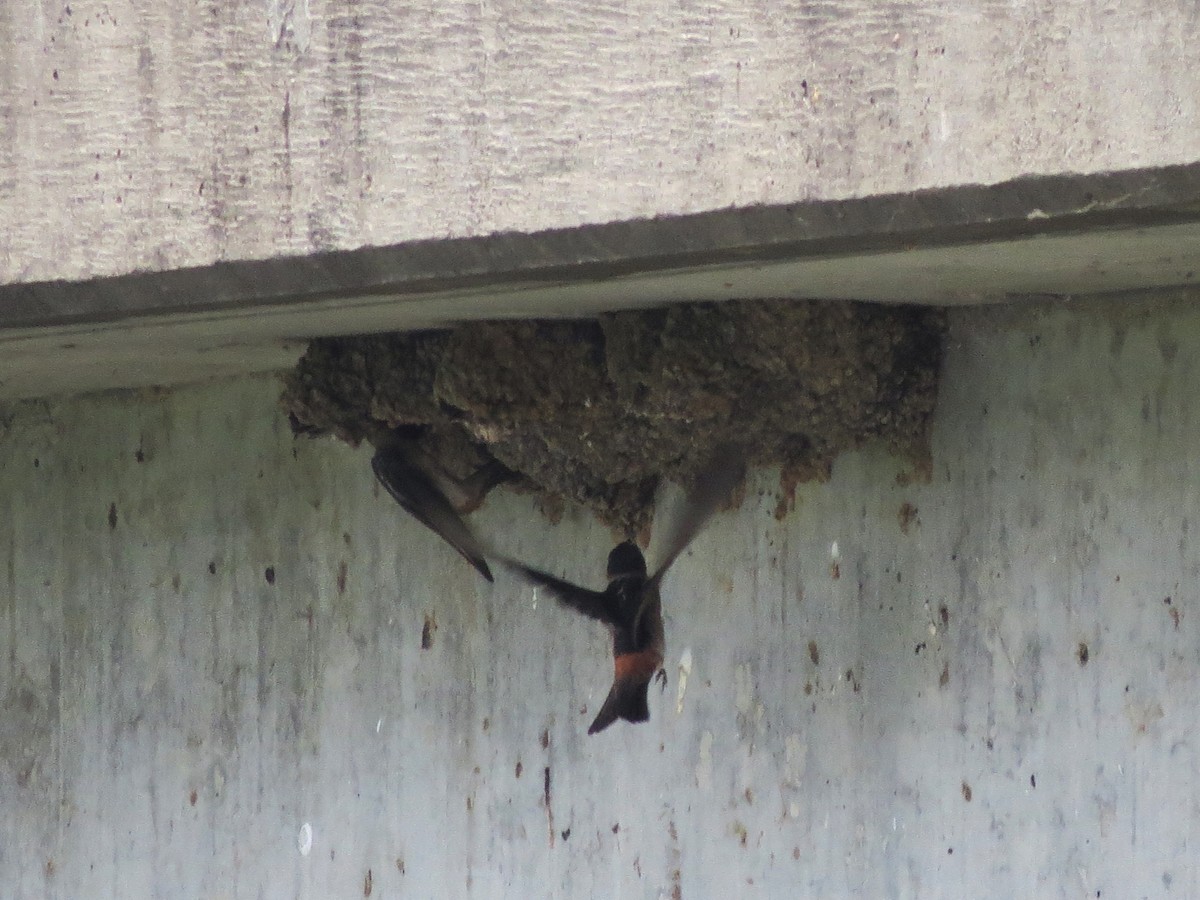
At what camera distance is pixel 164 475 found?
4547 millimetres

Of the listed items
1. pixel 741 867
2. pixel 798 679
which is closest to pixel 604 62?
pixel 798 679

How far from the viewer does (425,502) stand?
405 centimetres

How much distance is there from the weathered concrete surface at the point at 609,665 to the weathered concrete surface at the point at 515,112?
109 cm

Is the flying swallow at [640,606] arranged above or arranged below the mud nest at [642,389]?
below

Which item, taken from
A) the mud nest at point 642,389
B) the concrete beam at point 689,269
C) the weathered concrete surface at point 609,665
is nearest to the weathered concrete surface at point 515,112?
the concrete beam at point 689,269

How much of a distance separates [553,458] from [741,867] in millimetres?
958

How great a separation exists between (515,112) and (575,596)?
164cm

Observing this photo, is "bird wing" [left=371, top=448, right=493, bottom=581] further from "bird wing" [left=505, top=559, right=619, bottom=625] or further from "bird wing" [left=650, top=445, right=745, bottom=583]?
"bird wing" [left=650, top=445, right=745, bottom=583]

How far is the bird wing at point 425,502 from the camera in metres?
4.03

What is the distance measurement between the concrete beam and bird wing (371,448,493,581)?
0.53m

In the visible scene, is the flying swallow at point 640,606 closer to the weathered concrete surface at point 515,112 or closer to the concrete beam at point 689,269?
the concrete beam at point 689,269

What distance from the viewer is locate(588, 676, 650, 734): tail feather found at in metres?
3.76

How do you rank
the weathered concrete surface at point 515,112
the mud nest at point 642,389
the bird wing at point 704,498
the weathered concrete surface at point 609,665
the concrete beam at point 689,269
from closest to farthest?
the weathered concrete surface at point 515,112
the concrete beam at point 689,269
the weathered concrete surface at point 609,665
the mud nest at point 642,389
the bird wing at point 704,498

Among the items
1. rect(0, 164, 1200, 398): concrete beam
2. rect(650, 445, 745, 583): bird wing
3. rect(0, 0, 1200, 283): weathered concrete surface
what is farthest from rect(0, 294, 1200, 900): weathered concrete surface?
rect(0, 0, 1200, 283): weathered concrete surface
